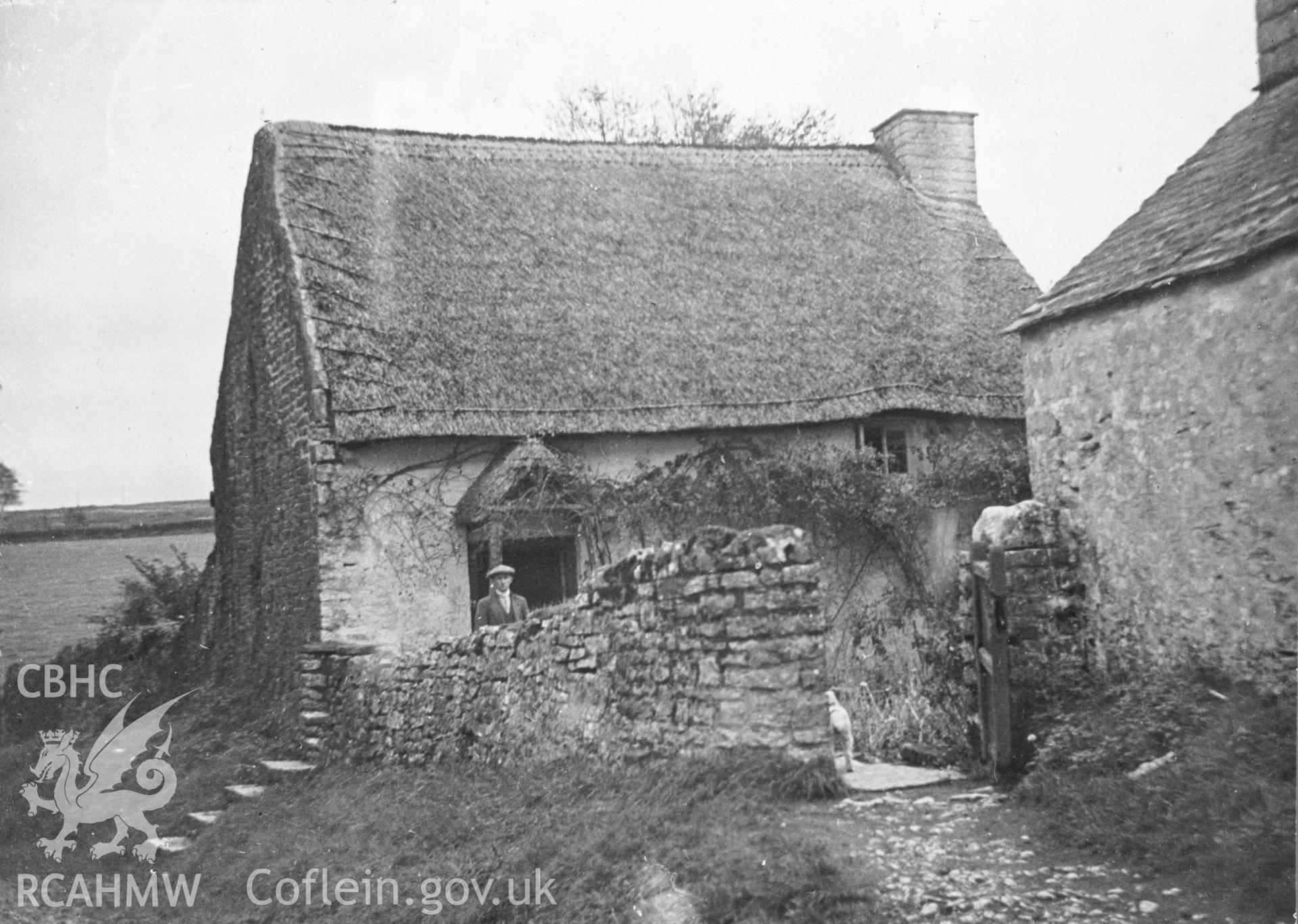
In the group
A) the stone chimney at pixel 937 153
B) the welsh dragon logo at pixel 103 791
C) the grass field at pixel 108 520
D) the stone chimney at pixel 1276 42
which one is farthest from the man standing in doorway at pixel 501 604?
the stone chimney at pixel 937 153

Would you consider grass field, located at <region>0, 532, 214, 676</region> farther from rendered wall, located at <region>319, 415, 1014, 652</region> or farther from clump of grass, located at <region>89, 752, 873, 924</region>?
clump of grass, located at <region>89, 752, 873, 924</region>

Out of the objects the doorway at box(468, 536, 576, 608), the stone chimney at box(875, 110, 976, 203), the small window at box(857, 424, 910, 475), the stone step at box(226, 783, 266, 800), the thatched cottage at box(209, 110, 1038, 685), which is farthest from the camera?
the stone chimney at box(875, 110, 976, 203)

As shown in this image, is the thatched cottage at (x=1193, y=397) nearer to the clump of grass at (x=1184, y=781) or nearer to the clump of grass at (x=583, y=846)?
the clump of grass at (x=1184, y=781)

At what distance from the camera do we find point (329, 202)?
584 inches

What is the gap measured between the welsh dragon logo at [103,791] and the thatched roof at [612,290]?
153 inches

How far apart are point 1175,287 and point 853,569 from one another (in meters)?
7.66

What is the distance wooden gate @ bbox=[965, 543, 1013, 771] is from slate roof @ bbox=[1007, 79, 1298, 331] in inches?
70.9

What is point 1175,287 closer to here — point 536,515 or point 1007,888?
point 1007,888

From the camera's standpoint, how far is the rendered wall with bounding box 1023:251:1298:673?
6355mm

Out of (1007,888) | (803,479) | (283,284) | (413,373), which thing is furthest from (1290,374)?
(283,284)

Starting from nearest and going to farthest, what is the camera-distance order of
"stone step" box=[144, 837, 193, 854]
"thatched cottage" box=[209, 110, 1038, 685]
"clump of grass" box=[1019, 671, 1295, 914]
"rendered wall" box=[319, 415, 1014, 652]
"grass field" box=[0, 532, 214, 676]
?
"clump of grass" box=[1019, 671, 1295, 914]
"stone step" box=[144, 837, 193, 854]
"rendered wall" box=[319, 415, 1014, 652]
"thatched cottage" box=[209, 110, 1038, 685]
"grass field" box=[0, 532, 214, 676]

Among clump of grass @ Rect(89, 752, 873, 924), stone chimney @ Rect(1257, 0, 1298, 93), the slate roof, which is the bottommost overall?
clump of grass @ Rect(89, 752, 873, 924)

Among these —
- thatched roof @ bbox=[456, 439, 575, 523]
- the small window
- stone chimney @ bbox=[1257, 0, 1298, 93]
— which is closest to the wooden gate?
stone chimney @ bbox=[1257, 0, 1298, 93]

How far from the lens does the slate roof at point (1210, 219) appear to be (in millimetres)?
6676
